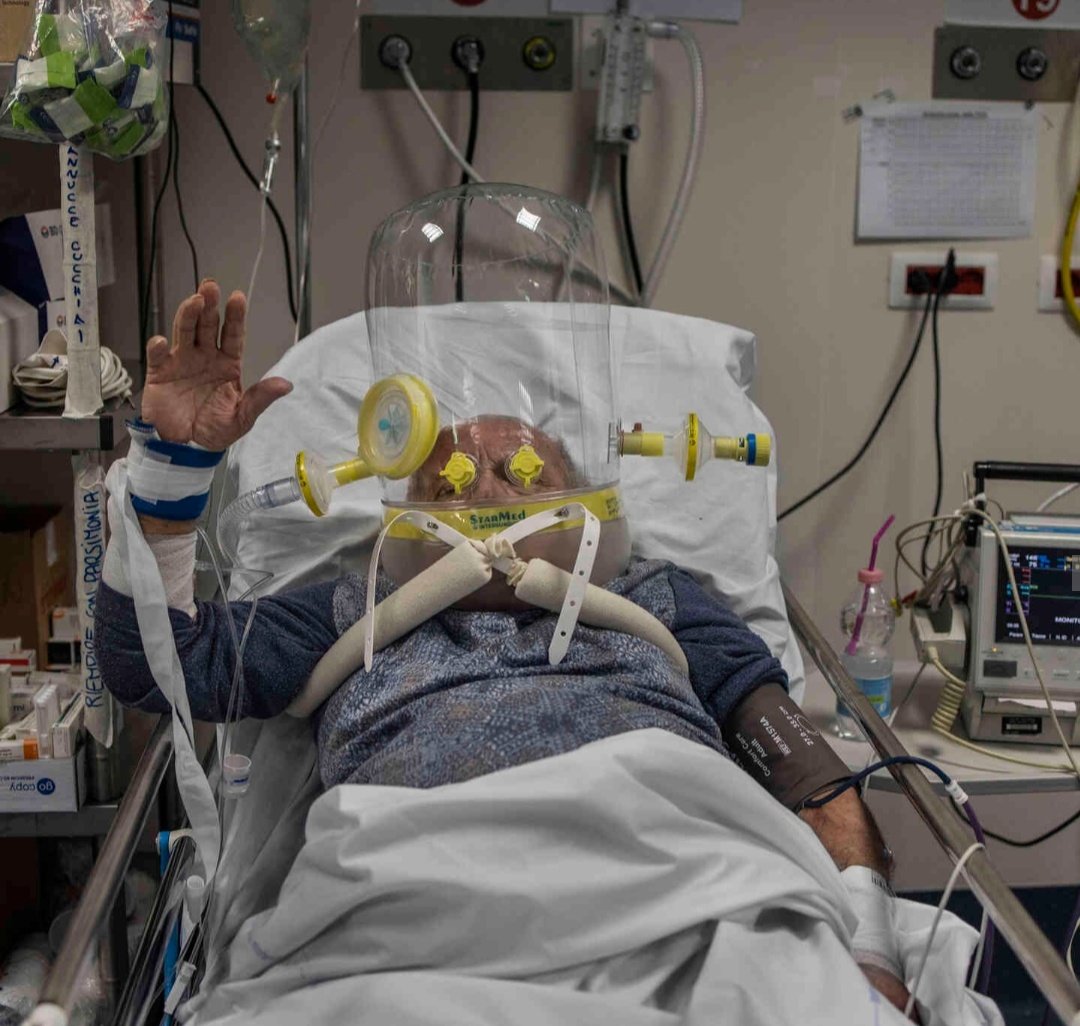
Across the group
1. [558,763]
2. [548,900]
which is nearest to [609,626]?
[558,763]

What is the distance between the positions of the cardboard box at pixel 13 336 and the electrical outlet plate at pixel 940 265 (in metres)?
1.49

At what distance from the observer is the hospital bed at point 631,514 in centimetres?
151

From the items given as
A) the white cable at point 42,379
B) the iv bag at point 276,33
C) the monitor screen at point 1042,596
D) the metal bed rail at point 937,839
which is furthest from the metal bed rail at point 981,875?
the iv bag at point 276,33

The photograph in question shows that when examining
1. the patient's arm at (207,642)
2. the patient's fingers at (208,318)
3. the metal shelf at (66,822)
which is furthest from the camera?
the metal shelf at (66,822)

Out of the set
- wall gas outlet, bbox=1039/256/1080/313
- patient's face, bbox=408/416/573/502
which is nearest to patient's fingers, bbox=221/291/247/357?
patient's face, bbox=408/416/573/502

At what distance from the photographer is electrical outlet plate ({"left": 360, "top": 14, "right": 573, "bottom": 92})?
2.14m

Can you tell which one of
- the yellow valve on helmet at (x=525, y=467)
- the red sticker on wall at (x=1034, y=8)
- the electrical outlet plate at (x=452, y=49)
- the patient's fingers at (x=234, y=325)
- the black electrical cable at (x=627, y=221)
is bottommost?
the yellow valve on helmet at (x=525, y=467)

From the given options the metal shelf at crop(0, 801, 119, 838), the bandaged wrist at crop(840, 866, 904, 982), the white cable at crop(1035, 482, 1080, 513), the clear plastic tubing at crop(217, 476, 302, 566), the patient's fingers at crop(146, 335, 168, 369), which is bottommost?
the metal shelf at crop(0, 801, 119, 838)

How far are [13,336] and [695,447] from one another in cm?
93

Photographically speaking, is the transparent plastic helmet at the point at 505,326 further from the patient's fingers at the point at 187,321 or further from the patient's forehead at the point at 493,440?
the patient's fingers at the point at 187,321

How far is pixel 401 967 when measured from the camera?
1048mm

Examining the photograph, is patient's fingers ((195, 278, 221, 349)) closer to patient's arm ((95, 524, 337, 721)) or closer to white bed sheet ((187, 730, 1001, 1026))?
patient's arm ((95, 524, 337, 721))

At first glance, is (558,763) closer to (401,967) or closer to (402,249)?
(401,967)

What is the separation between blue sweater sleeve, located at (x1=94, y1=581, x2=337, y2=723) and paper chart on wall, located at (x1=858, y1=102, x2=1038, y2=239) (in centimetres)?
135
